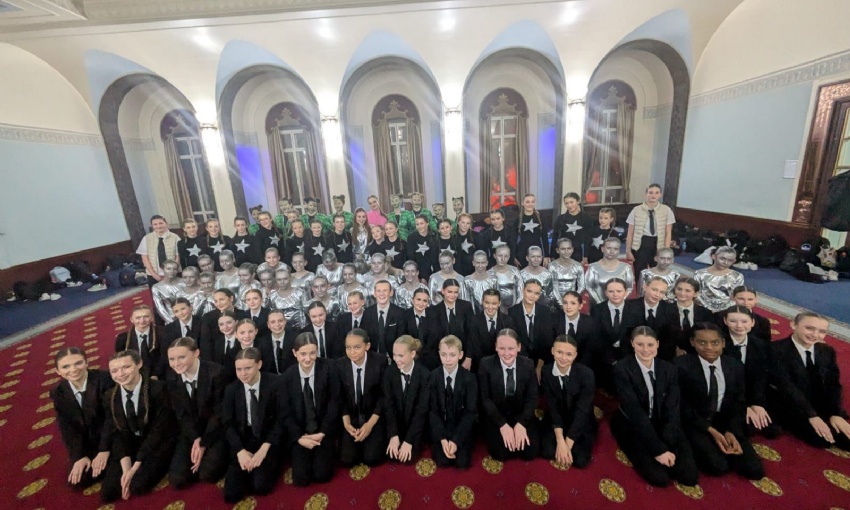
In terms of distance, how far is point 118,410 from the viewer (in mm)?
2846

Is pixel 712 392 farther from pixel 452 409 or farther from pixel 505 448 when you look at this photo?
pixel 452 409

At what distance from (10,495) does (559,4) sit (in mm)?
10756

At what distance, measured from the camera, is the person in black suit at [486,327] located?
→ 362cm

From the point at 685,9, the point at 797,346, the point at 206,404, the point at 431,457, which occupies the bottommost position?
the point at 431,457

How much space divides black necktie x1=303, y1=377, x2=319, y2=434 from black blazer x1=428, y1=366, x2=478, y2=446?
1.04 meters

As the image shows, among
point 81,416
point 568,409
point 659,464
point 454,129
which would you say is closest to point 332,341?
point 81,416

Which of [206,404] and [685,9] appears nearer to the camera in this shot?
[206,404]

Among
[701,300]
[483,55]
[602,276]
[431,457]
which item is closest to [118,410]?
[431,457]

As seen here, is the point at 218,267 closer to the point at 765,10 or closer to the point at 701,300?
the point at 701,300

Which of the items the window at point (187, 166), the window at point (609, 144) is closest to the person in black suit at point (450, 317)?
the window at point (609, 144)

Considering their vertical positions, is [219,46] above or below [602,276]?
above

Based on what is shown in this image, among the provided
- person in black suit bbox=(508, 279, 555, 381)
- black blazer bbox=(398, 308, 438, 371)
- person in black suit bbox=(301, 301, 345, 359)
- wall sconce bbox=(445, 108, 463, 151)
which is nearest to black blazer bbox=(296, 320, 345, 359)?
person in black suit bbox=(301, 301, 345, 359)

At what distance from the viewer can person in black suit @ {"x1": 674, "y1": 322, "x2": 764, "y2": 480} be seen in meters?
2.67

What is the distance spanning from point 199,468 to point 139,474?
44cm
